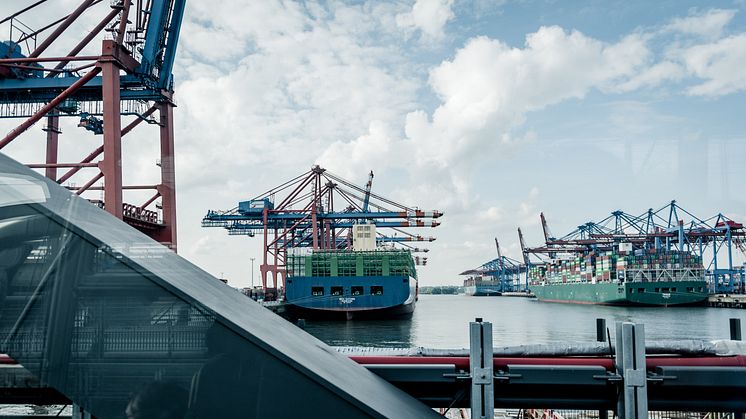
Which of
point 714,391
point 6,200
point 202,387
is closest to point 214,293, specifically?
point 202,387

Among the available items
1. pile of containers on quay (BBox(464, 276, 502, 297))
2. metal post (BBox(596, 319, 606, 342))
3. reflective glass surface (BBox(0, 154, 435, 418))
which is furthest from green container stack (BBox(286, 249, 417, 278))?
pile of containers on quay (BBox(464, 276, 502, 297))

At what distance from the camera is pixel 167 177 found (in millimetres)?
17797

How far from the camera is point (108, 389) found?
1986 millimetres

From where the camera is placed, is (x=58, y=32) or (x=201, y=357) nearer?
(x=201, y=357)

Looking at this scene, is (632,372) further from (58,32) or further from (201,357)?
(58,32)

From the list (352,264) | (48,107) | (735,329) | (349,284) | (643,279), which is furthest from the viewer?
(643,279)

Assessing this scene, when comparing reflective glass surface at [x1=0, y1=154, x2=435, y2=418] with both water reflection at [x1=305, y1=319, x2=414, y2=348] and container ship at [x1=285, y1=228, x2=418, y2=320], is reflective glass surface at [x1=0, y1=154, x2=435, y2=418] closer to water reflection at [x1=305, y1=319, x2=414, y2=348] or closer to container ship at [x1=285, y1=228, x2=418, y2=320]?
water reflection at [x1=305, y1=319, x2=414, y2=348]

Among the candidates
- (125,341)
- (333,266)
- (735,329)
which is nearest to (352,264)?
(333,266)

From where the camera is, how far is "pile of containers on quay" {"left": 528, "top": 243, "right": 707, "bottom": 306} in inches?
2425

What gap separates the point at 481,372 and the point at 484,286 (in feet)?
468

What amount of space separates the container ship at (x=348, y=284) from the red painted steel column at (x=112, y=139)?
28.1 metres

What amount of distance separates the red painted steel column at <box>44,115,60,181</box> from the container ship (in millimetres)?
27663

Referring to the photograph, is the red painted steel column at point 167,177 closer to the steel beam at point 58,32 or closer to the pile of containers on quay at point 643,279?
the steel beam at point 58,32

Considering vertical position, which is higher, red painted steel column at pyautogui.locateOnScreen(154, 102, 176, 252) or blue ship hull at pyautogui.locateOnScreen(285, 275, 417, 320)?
red painted steel column at pyautogui.locateOnScreen(154, 102, 176, 252)
